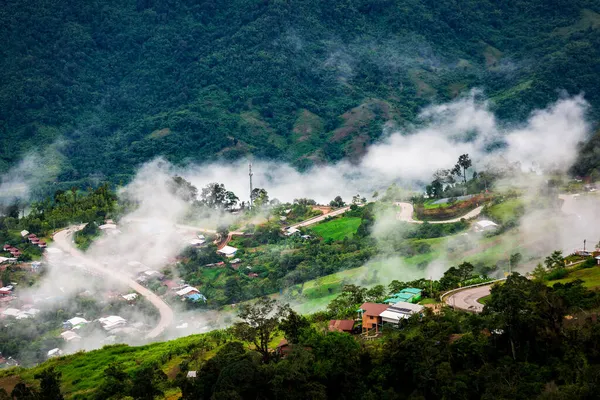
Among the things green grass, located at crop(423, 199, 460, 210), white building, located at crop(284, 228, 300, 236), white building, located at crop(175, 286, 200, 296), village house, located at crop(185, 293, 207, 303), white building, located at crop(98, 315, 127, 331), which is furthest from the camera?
white building, located at crop(284, 228, 300, 236)

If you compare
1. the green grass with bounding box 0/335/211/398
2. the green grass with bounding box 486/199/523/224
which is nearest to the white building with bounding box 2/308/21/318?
the green grass with bounding box 0/335/211/398

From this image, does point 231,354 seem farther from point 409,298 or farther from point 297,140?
point 297,140

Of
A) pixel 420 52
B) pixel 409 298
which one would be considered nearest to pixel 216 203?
pixel 409 298

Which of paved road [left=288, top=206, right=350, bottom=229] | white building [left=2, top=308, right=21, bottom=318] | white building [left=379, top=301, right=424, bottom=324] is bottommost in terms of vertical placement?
white building [left=379, top=301, right=424, bottom=324]

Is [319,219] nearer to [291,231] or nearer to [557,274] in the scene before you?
[291,231]

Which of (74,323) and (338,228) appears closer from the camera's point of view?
(74,323)

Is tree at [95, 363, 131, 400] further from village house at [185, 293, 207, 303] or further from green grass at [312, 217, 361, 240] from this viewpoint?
green grass at [312, 217, 361, 240]

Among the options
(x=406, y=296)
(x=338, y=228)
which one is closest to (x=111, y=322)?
(x=406, y=296)
